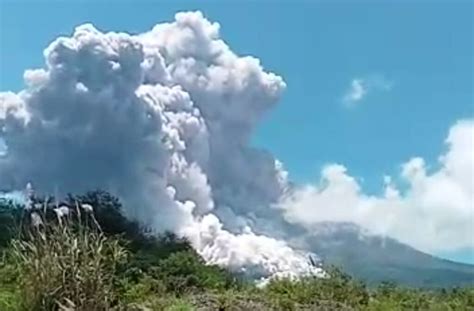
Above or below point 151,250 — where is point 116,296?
below

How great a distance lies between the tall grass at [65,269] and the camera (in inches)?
313

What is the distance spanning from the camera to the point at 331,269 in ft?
32.7

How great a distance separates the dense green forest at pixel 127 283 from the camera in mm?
8023

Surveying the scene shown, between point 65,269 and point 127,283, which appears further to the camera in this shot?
point 127,283

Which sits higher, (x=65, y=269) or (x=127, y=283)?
(x=127, y=283)

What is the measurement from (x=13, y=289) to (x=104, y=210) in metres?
4.63

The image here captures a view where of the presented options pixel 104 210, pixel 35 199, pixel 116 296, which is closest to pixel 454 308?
pixel 116 296

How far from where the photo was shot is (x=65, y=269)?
8008 mm

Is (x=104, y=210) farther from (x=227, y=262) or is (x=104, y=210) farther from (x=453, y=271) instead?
(x=453, y=271)

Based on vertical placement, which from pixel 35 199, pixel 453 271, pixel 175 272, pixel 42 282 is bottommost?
pixel 42 282

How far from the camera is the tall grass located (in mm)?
7957

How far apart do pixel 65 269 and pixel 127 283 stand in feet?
3.56

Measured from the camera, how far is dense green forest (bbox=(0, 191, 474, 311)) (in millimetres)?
8023

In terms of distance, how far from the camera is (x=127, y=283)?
8992 mm
